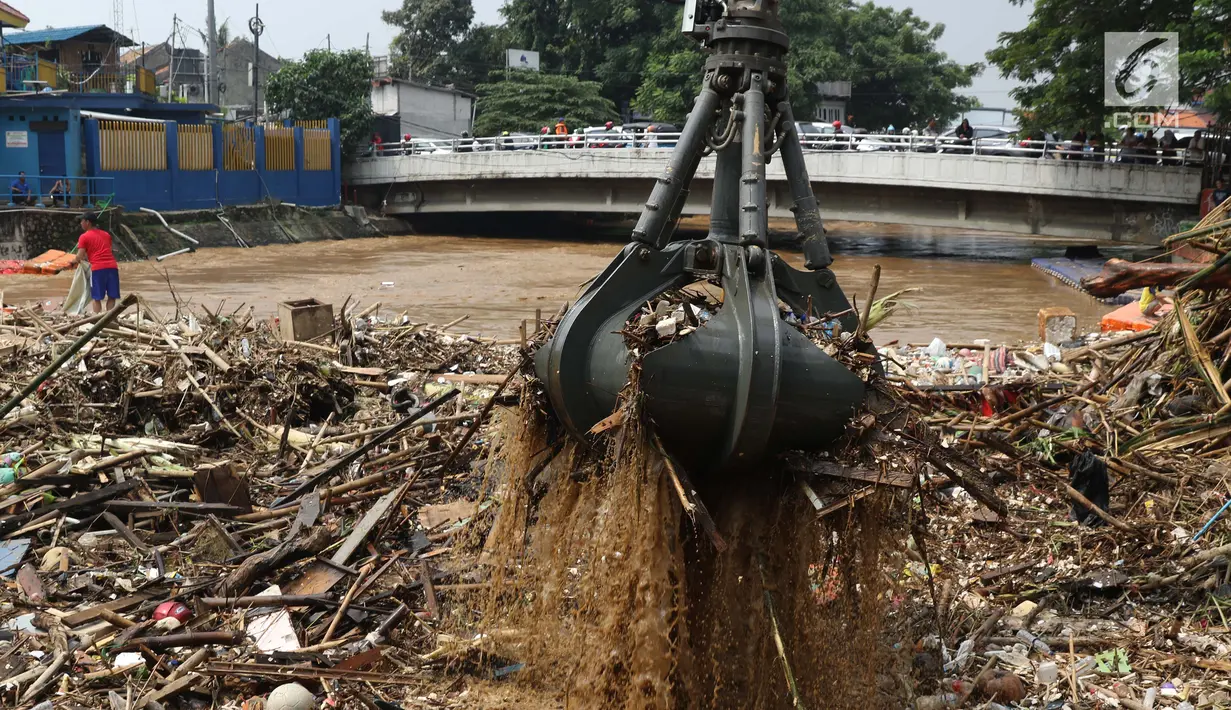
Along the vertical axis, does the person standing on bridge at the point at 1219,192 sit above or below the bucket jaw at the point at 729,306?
above

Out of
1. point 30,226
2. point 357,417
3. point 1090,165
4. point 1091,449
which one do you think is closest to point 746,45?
point 1091,449

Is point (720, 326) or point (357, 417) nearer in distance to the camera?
point (720, 326)

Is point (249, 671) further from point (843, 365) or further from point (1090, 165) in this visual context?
point (1090, 165)

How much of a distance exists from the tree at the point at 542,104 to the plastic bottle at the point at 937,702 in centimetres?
4127

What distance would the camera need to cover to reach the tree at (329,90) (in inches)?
1623

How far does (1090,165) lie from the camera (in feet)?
89.9

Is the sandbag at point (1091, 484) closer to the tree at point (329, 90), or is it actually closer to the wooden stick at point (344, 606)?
the wooden stick at point (344, 606)

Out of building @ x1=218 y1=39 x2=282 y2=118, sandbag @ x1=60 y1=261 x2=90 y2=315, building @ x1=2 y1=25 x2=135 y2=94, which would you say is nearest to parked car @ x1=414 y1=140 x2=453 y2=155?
building @ x1=2 y1=25 x2=135 y2=94

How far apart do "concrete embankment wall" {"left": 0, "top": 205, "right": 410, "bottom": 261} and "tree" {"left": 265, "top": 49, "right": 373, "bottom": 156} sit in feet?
Result: 12.5

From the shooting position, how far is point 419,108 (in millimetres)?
49375

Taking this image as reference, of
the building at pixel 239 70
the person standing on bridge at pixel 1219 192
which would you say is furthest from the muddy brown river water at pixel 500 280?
the building at pixel 239 70

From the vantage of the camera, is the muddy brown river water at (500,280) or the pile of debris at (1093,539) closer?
the pile of debris at (1093,539)

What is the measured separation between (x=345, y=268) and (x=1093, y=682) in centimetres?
2603

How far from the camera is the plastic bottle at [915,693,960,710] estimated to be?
538 centimetres
